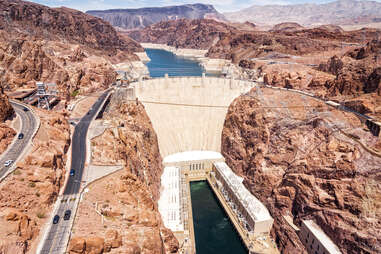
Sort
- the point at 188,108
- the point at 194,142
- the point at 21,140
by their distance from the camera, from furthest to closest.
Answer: the point at 188,108 < the point at 194,142 < the point at 21,140

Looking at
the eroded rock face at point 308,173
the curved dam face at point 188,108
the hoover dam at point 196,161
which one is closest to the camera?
the eroded rock face at point 308,173

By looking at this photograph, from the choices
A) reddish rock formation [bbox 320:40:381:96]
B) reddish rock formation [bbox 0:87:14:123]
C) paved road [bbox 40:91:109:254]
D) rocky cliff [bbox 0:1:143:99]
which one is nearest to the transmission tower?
rocky cliff [bbox 0:1:143:99]

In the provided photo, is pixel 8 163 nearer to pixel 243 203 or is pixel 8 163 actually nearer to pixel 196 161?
pixel 243 203

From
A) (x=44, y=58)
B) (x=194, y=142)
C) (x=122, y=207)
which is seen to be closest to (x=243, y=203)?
(x=194, y=142)

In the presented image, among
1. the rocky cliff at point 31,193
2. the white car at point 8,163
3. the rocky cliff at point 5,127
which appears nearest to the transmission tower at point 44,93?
the rocky cliff at point 5,127

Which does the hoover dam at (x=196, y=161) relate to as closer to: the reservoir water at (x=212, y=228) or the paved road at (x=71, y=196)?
the reservoir water at (x=212, y=228)

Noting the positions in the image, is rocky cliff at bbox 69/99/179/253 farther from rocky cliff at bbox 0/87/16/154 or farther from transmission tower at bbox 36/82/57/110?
transmission tower at bbox 36/82/57/110
